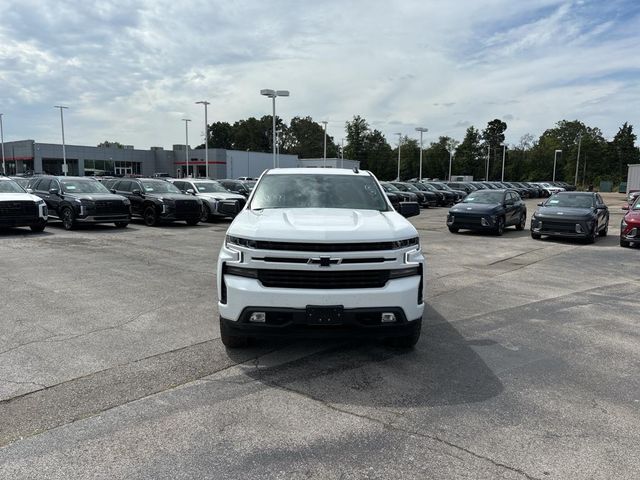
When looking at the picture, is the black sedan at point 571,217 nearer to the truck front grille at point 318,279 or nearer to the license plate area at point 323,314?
the truck front grille at point 318,279

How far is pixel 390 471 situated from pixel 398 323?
1.66 metres

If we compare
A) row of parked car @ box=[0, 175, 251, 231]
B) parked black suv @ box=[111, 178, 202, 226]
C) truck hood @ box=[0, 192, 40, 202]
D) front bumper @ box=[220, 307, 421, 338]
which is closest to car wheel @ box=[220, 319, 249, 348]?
front bumper @ box=[220, 307, 421, 338]

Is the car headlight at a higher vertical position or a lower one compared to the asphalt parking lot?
higher

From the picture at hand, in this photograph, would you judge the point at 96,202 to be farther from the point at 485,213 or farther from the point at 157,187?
the point at 485,213

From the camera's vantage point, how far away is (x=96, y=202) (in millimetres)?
16422

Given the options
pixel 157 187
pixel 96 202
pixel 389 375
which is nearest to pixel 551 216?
pixel 389 375

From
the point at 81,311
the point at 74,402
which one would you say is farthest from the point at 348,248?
the point at 81,311

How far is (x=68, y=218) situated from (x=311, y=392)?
1502 centimetres

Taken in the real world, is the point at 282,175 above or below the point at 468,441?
above

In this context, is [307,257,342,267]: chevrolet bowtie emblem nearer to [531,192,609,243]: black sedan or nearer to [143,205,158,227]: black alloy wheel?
[531,192,609,243]: black sedan

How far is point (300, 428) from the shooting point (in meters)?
3.63

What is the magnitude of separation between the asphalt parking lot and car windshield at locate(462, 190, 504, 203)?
35.3ft

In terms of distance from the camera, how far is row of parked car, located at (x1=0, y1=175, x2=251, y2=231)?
15070mm

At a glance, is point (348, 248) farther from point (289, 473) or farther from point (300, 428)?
point (289, 473)
